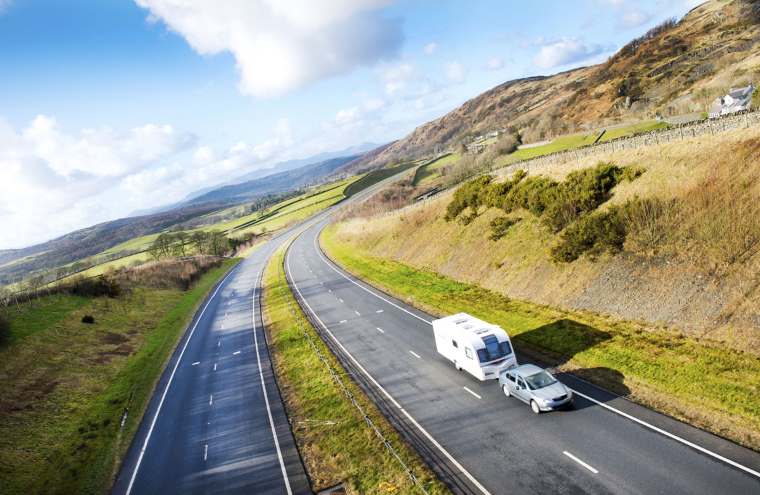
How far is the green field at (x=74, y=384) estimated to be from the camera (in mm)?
23328

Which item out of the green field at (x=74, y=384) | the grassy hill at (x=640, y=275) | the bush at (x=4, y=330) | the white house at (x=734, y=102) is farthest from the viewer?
the white house at (x=734, y=102)

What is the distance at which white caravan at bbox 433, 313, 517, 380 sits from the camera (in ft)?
75.6

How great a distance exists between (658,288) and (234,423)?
2552 cm

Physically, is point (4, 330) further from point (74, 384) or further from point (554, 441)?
point (554, 441)

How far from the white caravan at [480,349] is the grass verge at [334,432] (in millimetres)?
5594

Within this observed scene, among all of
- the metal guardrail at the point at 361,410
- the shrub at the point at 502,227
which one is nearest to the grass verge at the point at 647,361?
the shrub at the point at 502,227

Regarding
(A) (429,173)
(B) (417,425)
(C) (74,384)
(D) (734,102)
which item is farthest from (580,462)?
(A) (429,173)

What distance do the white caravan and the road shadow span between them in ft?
8.70

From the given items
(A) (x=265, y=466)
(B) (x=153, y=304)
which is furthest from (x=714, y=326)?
(B) (x=153, y=304)

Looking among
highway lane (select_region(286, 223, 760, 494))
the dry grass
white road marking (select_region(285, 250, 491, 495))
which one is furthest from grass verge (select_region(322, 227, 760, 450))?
white road marking (select_region(285, 250, 491, 495))

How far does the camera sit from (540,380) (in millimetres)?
20109

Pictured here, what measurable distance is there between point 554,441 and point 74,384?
3478 cm

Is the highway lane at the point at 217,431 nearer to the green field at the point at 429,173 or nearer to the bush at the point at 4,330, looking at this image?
the bush at the point at 4,330

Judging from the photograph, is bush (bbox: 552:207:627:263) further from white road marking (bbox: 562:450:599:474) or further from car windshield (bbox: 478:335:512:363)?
white road marking (bbox: 562:450:599:474)
